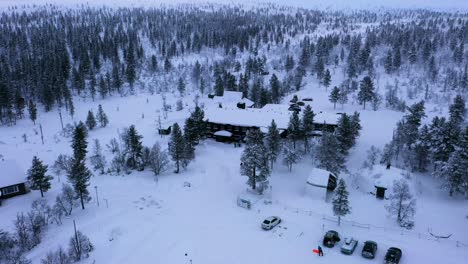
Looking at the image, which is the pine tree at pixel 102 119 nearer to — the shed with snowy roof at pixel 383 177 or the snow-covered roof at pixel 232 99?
the snow-covered roof at pixel 232 99

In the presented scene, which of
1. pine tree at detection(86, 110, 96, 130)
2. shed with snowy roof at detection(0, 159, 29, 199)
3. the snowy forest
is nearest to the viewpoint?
the snowy forest

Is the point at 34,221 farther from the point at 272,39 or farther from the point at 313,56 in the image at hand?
the point at 272,39

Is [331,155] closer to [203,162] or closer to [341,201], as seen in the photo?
[341,201]

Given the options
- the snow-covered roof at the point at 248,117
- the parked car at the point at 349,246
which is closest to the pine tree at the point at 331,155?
the snow-covered roof at the point at 248,117

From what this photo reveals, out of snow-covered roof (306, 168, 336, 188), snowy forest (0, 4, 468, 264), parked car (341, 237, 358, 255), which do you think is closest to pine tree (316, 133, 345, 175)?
snowy forest (0, 4, 468, 264)

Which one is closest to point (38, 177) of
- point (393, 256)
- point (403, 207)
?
point (393, 256)

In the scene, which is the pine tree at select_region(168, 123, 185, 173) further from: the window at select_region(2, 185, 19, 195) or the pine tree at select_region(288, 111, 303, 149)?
the window at select_region(2, 185, 19, 195)
